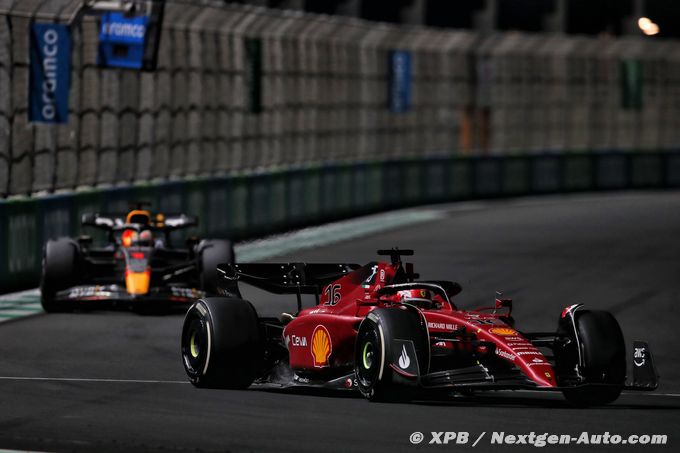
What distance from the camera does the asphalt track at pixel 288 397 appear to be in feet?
35.7

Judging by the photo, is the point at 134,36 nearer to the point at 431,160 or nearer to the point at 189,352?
the point at 189,352

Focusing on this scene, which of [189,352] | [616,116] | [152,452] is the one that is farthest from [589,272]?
[616,116]

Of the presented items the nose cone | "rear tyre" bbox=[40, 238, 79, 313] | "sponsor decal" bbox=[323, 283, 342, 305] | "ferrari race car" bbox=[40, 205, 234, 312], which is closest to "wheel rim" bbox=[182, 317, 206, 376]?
"sponsor decal" bbox=[323, 283, 342, 305]

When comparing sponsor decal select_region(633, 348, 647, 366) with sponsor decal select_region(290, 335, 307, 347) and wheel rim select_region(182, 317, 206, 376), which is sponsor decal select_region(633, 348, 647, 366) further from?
wheel rim select_region(182, 317, 206, 376)

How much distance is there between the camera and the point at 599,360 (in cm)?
1224

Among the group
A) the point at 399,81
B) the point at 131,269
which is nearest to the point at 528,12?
the point at 399,81

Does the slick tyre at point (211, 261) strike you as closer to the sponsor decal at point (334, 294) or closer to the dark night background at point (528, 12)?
the sponsor decal at point (334, 294)

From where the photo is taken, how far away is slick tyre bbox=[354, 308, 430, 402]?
11.9 meters

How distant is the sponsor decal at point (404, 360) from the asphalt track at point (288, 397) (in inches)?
12.3

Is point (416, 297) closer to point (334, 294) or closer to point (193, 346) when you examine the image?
point (334, 294)

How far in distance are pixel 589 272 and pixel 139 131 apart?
733cm

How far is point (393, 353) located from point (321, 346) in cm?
119

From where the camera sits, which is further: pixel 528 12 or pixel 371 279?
pixel 528 12

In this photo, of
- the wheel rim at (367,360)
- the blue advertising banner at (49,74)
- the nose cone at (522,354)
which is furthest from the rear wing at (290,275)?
the blue advertising banner at (49,74)
